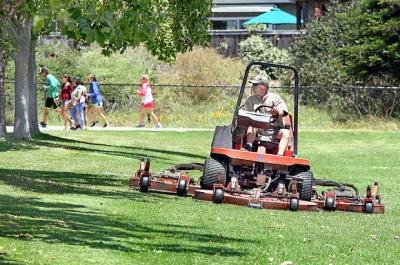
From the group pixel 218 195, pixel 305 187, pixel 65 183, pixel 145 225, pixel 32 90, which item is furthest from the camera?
pixel 32 90

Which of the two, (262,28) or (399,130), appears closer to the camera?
(399,130)

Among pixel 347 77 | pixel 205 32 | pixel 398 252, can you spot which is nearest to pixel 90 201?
pixel 398 252

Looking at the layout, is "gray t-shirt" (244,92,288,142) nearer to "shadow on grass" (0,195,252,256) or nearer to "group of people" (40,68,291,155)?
"shadow on grass" (0,195,252,256)

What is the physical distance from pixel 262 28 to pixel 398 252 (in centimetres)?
4170

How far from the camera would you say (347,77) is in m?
42.8

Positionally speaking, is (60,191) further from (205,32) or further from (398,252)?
(205,32)

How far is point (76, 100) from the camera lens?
3656 centimetres

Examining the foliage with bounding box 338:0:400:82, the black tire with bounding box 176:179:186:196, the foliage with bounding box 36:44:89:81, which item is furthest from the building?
the black tire with bounding box 176:179:186:196

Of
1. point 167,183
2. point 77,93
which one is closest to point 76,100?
point 77,93

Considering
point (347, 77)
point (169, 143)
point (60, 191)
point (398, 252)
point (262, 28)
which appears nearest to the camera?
point (398, 252)

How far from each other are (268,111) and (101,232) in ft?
18.8

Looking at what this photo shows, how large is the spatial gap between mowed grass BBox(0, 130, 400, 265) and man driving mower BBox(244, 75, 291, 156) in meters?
1.48

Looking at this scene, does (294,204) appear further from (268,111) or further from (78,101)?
(78,101)

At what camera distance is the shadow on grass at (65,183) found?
56.2ft
